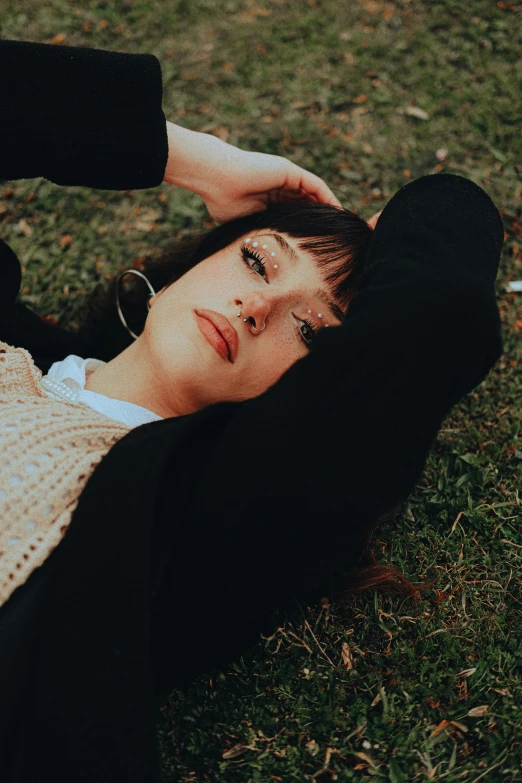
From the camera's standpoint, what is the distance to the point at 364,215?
407 centimetres

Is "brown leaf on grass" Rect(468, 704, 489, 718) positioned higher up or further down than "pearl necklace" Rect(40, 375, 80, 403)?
further down

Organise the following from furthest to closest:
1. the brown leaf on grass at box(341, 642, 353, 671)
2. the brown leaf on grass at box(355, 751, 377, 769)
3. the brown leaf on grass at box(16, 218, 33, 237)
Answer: the brown leaf on grass at box(16, 218, 33, 237) < the brown leaf on grass at box(341, 642, 353, 671) < the brown leaf on grass at box(355, 751, 377, 769)

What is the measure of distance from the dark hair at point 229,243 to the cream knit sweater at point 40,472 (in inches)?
41.8

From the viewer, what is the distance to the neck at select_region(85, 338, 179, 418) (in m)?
2.75

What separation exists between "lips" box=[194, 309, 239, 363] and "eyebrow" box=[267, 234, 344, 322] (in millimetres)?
374

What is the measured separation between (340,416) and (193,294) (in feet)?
3.46

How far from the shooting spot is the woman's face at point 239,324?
258 cm

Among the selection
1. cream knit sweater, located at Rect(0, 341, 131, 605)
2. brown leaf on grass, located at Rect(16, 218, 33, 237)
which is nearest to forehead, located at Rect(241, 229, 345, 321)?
cream knit sweater, located at Rect(0, 341, 131, 605)

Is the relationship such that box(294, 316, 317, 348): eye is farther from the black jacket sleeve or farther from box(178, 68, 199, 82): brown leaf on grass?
box(178, 68, 199, 82): brown leaf on grass

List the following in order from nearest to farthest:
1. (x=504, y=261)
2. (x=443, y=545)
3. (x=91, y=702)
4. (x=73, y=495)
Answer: (x=91, y=702) → (x=73, y=495) → (x=443, y=545) → (x=504, y=261)

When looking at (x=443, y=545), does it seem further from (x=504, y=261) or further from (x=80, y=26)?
(x=80, y=26)

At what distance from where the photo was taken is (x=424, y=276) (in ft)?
6.65

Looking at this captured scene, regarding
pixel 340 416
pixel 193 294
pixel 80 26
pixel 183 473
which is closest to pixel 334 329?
pixel 340 416

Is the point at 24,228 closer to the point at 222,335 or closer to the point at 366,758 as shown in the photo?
the point at 222,335
